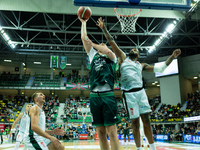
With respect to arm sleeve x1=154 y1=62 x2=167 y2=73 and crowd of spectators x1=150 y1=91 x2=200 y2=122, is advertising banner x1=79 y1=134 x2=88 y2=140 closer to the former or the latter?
crowd of spectators x1=150 y1=91 x2=200 y2=122

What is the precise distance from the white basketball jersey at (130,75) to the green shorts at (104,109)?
0.74 m

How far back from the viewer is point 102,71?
121 inches

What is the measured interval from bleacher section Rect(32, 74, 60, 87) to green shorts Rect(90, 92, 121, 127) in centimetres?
2841

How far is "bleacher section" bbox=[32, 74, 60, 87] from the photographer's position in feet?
100

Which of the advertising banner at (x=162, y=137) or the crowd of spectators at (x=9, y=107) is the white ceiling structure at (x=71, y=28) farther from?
the advertising banner at (x=162, y=137)

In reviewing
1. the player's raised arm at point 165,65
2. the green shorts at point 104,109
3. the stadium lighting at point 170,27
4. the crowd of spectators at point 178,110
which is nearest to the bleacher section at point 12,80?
the crowd of spectators at point 178,110

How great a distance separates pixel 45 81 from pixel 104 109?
2946 centimetres

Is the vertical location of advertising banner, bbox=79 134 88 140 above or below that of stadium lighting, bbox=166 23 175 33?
below

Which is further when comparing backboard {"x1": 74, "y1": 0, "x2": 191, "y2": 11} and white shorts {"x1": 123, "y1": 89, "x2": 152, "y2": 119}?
backboard {"x1": 74, "y1": 0, "x2": 191, "y2": 11}

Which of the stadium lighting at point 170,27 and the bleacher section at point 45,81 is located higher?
the stadium lighting at point 170,27

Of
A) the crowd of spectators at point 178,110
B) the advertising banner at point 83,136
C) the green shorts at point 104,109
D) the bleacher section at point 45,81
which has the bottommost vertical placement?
the advertising banner at point 83,136

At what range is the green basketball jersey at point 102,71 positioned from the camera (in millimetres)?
3029

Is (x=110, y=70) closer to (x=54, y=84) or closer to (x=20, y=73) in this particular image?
(x=54, y=84)

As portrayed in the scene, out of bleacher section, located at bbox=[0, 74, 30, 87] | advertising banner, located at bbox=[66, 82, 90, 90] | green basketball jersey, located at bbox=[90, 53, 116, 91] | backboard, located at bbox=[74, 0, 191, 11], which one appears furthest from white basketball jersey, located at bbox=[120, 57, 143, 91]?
bleacher section, located at bbox=[0, 74, 30, 87]
